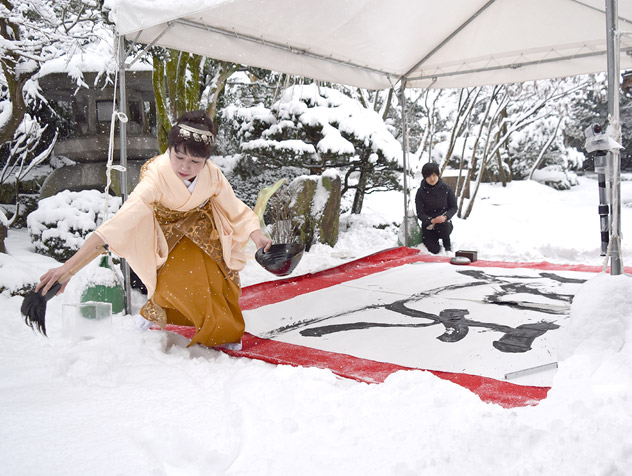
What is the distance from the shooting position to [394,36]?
4.37m

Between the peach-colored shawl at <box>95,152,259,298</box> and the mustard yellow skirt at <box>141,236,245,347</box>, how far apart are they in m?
0.07

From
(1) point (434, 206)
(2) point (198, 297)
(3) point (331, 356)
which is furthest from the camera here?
(1) point (434, 206)

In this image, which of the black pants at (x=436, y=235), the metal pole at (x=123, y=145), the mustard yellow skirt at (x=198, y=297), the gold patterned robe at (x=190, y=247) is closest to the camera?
the gold patterned robe at (x=190, y=247)

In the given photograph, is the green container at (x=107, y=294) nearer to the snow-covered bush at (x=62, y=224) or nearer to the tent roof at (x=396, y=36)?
the tent roof at (x=396, y=36)

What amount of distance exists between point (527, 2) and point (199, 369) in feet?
12.6

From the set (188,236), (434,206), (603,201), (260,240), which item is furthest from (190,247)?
(434,206)

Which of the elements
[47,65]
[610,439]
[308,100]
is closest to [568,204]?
[308,100]

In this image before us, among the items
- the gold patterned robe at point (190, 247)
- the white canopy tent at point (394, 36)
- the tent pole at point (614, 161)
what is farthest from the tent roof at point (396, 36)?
the tent pole at point (614, 161)

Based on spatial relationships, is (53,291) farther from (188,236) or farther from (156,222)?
(188,236)

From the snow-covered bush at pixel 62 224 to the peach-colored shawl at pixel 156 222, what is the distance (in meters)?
2.89

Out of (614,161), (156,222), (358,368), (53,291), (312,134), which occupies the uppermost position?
(312,134)

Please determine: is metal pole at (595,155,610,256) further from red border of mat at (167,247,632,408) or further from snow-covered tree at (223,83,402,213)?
snow-covered tree at (223,83,402,213)

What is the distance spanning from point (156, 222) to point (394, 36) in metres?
2.94

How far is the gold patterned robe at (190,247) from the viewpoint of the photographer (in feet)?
7.64
